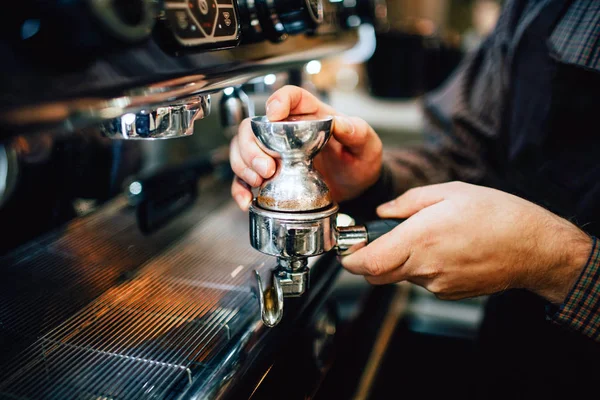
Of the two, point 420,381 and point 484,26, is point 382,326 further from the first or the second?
point 484,26

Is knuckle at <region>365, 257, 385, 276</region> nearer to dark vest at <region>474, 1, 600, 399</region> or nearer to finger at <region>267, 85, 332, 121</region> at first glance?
finger at <region>267, 85, 332, 121</region>

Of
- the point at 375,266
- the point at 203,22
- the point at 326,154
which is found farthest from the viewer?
the point at 326,154

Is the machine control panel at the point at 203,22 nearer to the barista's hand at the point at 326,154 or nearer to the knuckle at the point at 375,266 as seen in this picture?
the barista's hand at the point at 326,154

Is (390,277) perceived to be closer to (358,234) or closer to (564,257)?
(358,234)

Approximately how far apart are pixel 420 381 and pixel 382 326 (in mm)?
109

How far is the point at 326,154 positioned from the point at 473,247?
252 mm

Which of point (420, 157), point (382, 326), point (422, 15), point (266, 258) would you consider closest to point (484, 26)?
point (422, 15)

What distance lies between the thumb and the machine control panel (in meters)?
0.25

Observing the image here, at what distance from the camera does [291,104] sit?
21.2 inches

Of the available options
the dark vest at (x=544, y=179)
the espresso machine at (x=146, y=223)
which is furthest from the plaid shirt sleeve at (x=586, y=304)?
the espresso machine at (x=146, y=223)

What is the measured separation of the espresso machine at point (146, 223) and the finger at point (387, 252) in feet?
0.06

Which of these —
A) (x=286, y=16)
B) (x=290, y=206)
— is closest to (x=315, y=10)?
(x=286, y=16)

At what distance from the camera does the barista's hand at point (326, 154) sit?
50cm

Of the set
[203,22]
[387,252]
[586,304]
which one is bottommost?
[586,304]
